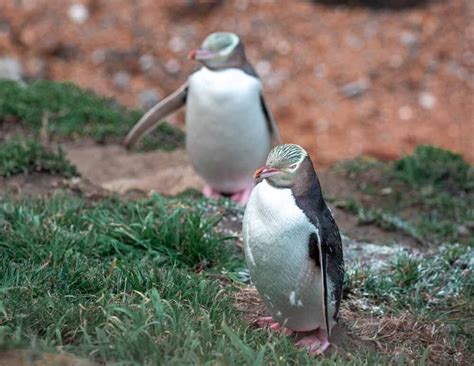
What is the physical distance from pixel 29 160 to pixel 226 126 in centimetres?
144

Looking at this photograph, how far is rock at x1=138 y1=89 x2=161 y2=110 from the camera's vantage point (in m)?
11.1

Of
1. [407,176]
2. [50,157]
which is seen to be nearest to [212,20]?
[407,176]

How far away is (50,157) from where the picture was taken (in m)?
6.78

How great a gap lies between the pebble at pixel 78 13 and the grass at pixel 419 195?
15.3 feet

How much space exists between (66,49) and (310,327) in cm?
778

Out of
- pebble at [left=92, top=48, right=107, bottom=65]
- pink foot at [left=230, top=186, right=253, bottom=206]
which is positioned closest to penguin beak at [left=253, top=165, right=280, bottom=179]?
pink foot at [left=230, top=186, right=253, bottom=206]

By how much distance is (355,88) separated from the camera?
11062 millimetres

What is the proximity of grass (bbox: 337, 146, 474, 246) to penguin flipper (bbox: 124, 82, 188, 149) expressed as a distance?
4.87 ft

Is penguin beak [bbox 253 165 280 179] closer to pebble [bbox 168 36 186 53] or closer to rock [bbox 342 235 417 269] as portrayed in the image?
rock [bbox 342 235 417 269]

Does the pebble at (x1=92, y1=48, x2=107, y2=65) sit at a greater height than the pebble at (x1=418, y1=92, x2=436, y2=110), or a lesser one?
greater

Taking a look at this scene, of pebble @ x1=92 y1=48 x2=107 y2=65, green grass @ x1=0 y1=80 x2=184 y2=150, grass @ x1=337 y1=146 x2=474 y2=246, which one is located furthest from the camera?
pebble @ x1=92 y1=48 x2=107 y2=65

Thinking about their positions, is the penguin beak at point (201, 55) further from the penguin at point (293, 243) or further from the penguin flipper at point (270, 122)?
the penguin at point (293, 243)

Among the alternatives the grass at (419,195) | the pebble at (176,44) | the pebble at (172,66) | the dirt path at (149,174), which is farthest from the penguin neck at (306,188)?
the pebble at (176,44)

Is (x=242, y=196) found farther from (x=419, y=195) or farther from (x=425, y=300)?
(x=425, y=300)
